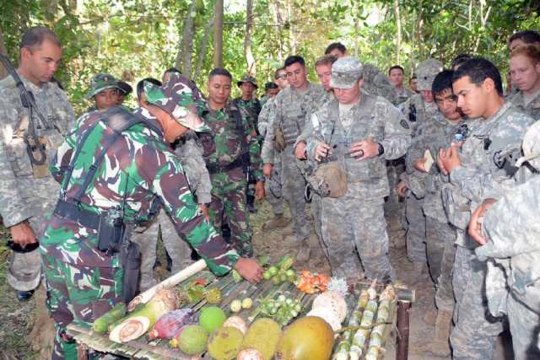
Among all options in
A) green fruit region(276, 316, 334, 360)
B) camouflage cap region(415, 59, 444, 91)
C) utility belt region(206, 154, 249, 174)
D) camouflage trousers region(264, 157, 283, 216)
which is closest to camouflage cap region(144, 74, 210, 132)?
green fruit region(276, 316, 334, 360)

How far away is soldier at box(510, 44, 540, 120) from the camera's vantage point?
4164 millimetres

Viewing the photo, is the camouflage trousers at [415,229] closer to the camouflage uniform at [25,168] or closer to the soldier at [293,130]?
the soldier at [293,130]

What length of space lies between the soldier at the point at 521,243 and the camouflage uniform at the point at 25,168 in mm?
3396

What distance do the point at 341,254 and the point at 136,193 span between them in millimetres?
2727

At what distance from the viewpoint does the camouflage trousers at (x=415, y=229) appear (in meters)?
5.20

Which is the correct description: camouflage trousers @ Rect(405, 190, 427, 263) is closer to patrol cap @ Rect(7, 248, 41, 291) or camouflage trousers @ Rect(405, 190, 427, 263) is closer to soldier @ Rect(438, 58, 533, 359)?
soldier @ Rect(438, 58, 533, 359)

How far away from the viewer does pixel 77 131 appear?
108 inches

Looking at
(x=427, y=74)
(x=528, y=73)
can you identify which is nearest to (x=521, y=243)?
(x=528, y=73)

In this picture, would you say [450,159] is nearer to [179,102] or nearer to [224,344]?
[179,102]

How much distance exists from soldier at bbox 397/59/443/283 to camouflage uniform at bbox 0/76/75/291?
375cm

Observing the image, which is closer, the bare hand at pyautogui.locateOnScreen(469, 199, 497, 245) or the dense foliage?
the bare hand at pyautogui.locateOnScreen(469, 199, 497, 245)

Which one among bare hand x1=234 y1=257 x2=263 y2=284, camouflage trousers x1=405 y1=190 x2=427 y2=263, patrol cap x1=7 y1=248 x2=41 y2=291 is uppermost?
bare hand x1=234 y1=257 x2=263 y2=284

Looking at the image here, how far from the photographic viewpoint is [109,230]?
2.60 meters

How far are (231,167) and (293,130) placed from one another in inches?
52.2
